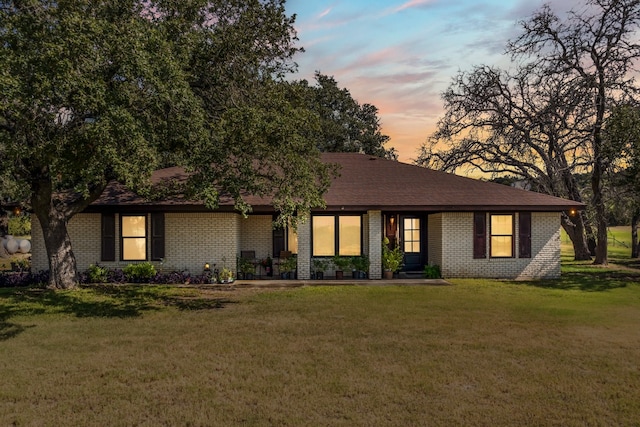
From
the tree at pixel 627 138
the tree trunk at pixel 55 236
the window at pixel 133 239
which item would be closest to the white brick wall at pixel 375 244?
the window at pixel 133 239

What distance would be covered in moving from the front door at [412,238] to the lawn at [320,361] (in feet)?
24.0

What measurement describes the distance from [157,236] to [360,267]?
7.81 m

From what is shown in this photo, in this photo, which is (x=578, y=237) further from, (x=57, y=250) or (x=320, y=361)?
(x=57, y=250)

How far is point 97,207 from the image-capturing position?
708 inches

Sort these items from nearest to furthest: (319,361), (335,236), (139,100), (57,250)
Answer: (319,361) → (139,100) → (57,250) → (335,236)

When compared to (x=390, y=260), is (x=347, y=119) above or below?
above

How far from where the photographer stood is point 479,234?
1911 cm

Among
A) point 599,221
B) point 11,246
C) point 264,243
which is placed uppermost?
point 599,221

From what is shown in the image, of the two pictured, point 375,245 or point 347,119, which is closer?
point 375,245

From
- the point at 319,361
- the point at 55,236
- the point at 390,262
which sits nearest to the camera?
the point at 319,361

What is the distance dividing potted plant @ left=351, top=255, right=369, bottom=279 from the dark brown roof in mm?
2014

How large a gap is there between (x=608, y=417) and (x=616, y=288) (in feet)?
42.3

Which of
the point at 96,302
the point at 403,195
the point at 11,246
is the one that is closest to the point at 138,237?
the point at 96,302

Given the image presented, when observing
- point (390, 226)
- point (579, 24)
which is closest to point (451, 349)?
point (390, 226)
